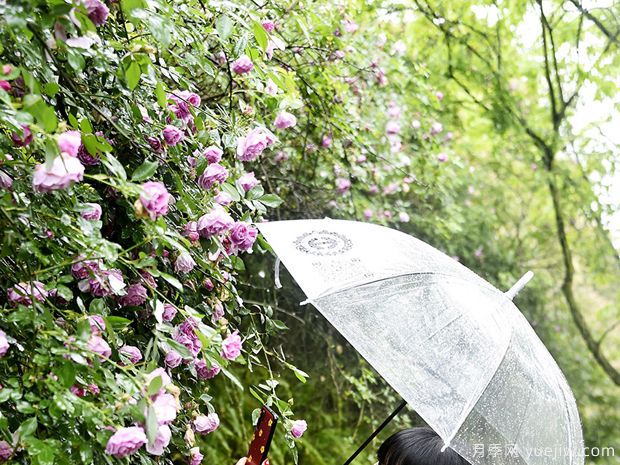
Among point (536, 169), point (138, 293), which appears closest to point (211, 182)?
point (138, 293)

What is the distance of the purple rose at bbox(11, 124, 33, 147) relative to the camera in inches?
47.7

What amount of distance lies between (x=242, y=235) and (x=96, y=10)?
0.62 meters

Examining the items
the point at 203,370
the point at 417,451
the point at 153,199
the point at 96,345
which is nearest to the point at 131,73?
the point at 153,199

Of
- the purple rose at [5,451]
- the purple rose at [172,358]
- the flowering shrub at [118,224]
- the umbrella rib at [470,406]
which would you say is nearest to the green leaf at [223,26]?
the flowering shrub at [118,224]

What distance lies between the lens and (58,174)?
1125 millimetres

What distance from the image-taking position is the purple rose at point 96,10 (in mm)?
1187

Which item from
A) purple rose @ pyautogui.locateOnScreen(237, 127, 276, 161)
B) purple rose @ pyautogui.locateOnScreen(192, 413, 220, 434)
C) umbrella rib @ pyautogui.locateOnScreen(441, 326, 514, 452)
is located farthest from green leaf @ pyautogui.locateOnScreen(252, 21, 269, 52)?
umbrella rib @ pyautogui.locateOnScreen(441, 326, 514, 452)

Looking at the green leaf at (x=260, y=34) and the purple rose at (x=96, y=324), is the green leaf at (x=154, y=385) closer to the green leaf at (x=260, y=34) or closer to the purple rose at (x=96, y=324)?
the purple rose at (x=96, y=324)

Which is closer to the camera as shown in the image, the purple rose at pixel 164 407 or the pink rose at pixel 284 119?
the purple rose at pixel 164 407

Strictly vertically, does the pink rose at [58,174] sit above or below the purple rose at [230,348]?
above

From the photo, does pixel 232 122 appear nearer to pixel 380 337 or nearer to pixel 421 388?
pixel 380 337

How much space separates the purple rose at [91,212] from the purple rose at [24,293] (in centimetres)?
15

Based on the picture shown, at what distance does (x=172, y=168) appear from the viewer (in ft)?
5.62

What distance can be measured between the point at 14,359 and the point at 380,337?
0.90 metres
